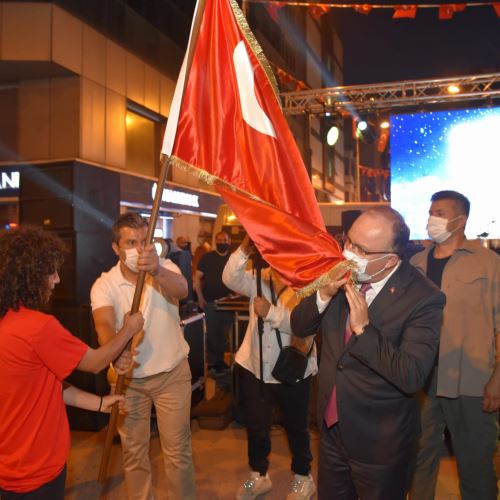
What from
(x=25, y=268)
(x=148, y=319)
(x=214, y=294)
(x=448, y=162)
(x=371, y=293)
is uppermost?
(x=448, y=162)

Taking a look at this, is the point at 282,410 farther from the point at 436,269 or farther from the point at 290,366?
the point at 436,269

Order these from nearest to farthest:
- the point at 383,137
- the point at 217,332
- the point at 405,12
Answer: the point at 405,12 < the point at 217,332 < the point at 383,137

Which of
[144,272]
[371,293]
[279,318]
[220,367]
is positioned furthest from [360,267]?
[220,367]

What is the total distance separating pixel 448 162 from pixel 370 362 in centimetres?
586

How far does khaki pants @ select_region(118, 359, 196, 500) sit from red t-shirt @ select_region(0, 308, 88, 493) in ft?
3.57

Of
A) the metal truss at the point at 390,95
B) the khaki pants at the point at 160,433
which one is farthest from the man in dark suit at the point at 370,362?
the metal truss at the point at 390,95

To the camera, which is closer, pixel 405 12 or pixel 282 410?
pixel 282 410

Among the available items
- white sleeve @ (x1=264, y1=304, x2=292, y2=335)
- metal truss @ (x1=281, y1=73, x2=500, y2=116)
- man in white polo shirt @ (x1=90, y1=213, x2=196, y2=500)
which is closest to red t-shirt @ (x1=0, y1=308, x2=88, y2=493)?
man in white polo shirt @ (x1=90, y1=213, x2=196, y2=500)

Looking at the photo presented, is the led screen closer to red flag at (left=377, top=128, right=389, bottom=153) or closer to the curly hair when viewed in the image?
the curly hair

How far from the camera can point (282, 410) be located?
4.03 m

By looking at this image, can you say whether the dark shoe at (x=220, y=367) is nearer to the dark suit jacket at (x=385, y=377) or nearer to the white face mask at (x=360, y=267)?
the dark suit jacket at (x=385, y=377)

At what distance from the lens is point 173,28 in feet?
49.9

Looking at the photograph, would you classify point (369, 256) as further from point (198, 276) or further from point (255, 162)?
point (198, 276)

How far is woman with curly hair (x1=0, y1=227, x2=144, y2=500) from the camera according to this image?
230cm
